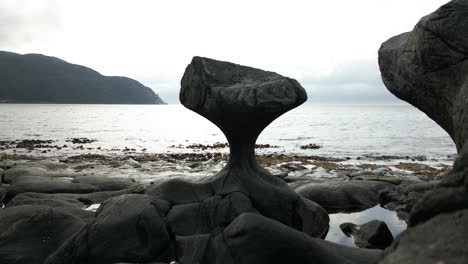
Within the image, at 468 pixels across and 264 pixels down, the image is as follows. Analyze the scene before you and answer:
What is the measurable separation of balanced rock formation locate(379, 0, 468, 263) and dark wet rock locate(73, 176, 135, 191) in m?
9.79

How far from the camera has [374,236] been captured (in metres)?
8.70

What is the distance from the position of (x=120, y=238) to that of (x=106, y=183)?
8.11 meters

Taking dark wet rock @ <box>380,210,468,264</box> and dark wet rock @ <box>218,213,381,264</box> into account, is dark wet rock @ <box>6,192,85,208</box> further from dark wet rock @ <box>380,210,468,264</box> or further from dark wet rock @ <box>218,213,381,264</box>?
dark wet rock @ <box>380,210,468,264</box>

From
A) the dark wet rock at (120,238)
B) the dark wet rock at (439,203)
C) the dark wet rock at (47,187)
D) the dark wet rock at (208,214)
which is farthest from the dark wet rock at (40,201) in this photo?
the dark wet rock at (439,203)

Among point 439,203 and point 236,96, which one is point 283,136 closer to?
point 236,96

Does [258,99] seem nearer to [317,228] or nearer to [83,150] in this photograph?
[317,228]

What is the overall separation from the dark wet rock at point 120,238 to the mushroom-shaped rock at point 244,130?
129 cm

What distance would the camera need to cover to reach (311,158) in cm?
2902

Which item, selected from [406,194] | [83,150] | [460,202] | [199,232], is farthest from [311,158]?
[460,202]

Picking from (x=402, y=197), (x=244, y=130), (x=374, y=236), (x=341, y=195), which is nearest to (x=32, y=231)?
(x=244, y=130)

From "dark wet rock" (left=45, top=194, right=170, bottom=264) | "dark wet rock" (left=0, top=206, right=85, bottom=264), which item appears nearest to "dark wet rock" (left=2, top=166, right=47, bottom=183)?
"dark wet rock" (left=0, top=206, right=85, bottom=264)

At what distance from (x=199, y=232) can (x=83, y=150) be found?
27632 mm

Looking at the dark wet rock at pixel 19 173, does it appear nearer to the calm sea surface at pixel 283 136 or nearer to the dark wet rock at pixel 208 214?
the dark wet rock at pixel 208 214

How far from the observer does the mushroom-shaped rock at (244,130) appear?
934 centimetres
